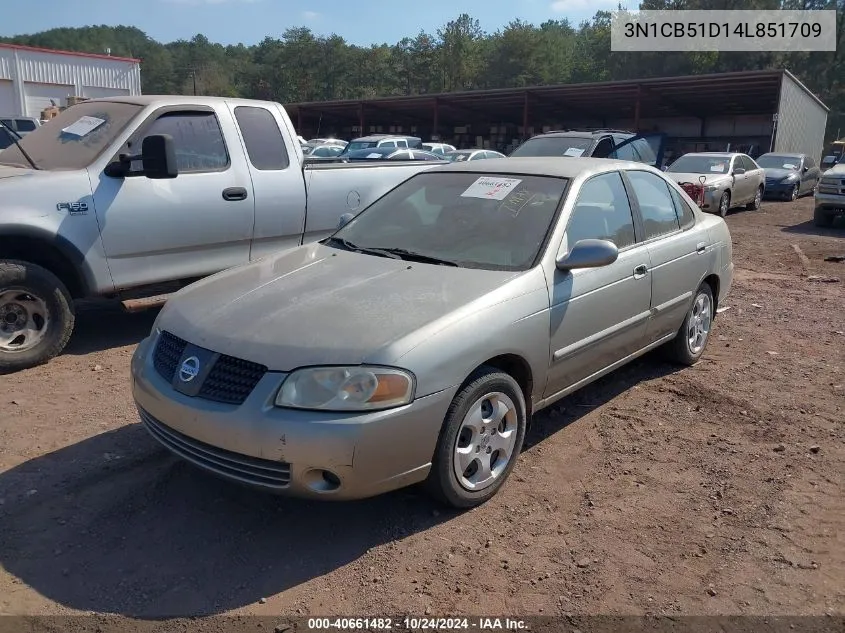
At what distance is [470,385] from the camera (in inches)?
127

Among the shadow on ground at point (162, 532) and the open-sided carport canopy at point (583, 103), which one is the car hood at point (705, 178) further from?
the shadow on ground at point (162, 532)

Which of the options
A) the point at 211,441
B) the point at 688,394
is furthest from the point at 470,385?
the point at 688,394

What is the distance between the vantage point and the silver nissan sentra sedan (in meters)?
2.91

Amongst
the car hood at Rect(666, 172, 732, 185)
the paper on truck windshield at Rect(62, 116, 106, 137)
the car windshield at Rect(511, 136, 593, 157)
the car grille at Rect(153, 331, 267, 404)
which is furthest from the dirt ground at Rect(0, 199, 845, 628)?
the car hood at Rect(666, 172, 732, 185)

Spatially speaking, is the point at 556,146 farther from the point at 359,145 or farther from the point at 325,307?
the point at 359,145

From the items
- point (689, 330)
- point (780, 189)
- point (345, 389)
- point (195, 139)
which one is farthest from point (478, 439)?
point (780, 189)

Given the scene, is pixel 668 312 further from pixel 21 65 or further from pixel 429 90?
pixel 429 90

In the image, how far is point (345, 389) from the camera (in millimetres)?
2904

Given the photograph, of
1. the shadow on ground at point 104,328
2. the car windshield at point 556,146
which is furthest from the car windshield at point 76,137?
the car windshield at point 556,146

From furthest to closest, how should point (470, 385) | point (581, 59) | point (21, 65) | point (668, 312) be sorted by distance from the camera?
point (581, 59) < point (21, 65) < point (668, 312) < point (470, 385)

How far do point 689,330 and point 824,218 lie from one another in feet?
37.4

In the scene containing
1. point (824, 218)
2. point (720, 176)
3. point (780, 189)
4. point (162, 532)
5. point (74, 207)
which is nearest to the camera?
point (162, 532)

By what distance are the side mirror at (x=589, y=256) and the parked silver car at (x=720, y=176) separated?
1230 centimetres

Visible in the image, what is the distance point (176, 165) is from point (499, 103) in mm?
32630
